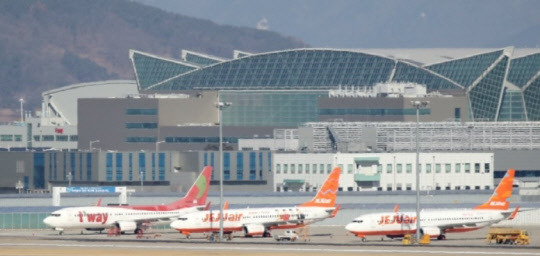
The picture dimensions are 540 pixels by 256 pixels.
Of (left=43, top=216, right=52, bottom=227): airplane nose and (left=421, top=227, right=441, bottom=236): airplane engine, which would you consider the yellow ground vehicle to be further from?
(left=43, top=216, right=52, bottom=227): airplane nose

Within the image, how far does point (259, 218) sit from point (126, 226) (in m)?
13.2

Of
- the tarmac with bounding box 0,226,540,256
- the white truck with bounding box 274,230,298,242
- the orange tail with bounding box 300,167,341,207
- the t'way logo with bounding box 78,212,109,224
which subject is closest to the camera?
the tarmac with bounding box 0,226,540,256

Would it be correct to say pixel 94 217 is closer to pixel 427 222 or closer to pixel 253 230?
pixel 253 230

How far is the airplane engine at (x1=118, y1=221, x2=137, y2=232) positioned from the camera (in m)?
152

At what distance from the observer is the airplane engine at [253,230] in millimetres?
145000

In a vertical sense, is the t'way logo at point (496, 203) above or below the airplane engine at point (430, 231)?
above

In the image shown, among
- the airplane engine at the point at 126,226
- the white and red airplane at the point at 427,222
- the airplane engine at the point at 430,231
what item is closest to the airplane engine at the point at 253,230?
the white and red airplane at the point at 427,222

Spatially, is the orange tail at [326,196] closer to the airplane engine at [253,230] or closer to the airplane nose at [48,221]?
the airplane engine at [253,230]

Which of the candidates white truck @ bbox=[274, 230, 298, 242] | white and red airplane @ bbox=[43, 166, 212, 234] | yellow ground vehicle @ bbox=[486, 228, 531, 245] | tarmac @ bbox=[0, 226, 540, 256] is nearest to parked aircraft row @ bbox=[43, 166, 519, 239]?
white and red airplane @ bbox=[43, 166, 212, 234]

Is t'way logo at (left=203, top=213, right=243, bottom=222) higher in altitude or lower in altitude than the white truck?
higher

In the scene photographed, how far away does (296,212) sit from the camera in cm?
14888

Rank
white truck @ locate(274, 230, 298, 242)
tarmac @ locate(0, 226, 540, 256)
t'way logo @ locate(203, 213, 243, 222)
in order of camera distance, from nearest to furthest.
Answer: tarmac @ locate(0, 226, 540, 256) < white truck @ locate(274, 230, 298, 242) < t'way logo @ locate(203, 213, 243, 222)

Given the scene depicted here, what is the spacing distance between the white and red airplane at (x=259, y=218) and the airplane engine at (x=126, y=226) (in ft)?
24.8

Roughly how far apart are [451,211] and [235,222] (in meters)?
18.1
